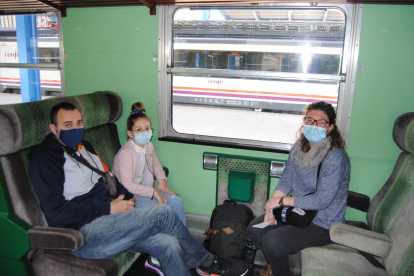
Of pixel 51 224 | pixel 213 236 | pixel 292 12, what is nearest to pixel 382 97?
pixel 292 12

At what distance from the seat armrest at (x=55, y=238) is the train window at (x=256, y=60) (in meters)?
1.78

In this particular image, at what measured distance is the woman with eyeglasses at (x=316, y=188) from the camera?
2348mm

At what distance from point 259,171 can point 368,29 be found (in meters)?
1.80

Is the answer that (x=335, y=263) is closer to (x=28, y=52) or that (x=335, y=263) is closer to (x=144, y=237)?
(x=144, y=237)

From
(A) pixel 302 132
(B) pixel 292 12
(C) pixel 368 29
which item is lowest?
(A) pixel 302 132

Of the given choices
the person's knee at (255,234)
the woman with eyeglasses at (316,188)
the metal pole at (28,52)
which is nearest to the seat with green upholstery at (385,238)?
the woman with eyeglasses at (316,188)

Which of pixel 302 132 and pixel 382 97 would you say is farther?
pixel 382 97

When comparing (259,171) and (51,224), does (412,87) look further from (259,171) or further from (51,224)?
(51,224)

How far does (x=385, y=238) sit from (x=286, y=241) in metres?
0.71

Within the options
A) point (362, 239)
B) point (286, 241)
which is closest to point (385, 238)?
point (362, 239)

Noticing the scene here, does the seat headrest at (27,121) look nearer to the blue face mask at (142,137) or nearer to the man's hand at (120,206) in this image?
the blue face mask at (142,137)

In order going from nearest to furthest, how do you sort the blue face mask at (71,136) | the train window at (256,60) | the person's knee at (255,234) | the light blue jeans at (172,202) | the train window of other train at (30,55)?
1. the blue face mask at (71,136)
2. the person's knee at (255,234)
3. the light blue jeans at (172,202)
4. the train window at (256,60)
5. the train window of other train at (30,55)

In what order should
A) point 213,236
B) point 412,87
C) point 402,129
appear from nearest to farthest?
point 402,129 < point 412,87 < point 213,236

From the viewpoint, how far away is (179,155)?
11.7 ft
